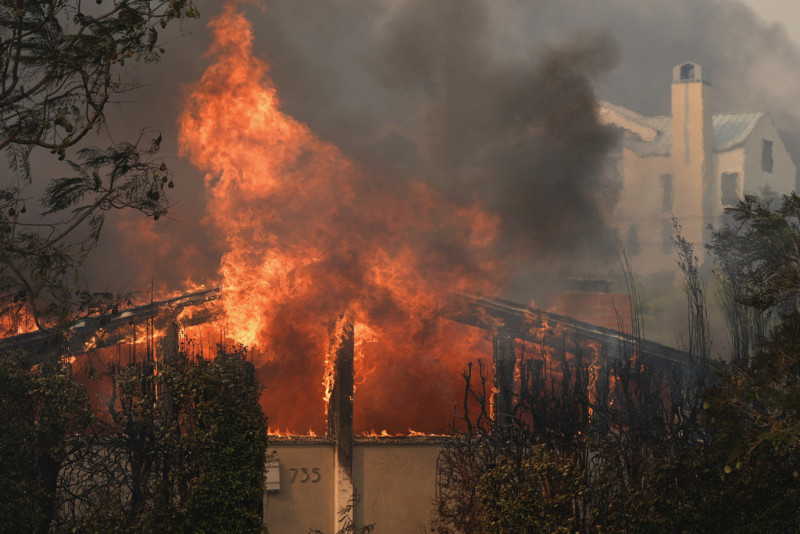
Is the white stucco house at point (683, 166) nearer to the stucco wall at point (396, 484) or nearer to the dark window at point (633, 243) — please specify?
the dark window at point (633, 243)

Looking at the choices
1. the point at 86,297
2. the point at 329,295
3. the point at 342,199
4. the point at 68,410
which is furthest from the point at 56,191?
the point at 342,199

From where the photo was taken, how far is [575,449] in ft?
62.9

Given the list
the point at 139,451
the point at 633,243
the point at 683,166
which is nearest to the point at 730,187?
the point at 683,166

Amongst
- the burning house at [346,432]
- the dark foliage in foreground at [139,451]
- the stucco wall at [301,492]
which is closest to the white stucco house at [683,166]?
the burning house at [346,432]

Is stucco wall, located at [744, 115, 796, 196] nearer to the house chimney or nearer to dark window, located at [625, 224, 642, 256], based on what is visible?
the house chimney

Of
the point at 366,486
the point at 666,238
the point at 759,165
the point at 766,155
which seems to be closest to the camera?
the point at 366,486

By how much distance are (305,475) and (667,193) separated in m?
34.3

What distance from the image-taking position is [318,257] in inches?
966

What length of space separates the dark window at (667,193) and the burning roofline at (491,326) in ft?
89.4

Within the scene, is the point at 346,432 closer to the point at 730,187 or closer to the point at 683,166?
the point at 683,166

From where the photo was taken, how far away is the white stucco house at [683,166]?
4947 cm

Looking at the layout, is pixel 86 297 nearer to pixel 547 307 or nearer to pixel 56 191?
pixel 56 191

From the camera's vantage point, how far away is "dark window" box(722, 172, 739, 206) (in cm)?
5047

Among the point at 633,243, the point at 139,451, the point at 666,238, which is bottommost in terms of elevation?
the point at 139,451
